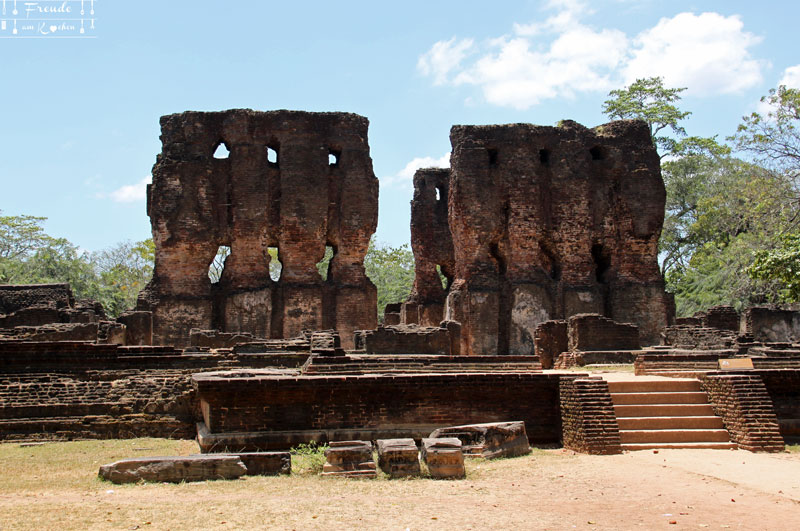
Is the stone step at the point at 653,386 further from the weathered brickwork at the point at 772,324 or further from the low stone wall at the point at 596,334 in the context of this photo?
the weathered brickwork at the point at 772,324

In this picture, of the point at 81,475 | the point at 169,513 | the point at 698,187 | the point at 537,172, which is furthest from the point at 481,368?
the point at 698,187

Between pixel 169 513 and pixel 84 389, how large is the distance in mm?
6333

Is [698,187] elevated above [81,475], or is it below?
above

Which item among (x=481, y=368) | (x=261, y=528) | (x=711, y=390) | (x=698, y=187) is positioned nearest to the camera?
(x=261, y=528)

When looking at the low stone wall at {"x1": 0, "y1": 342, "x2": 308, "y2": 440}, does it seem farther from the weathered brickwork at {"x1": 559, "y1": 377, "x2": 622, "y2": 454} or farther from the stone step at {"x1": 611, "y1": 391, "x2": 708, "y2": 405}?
the stone step at {"x1": 611, "y1": 391, "x2": 708, "y2": 405}

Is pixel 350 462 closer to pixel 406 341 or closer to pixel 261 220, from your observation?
pixel 406 341

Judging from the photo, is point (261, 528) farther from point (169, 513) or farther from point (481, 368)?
point (481, 368)

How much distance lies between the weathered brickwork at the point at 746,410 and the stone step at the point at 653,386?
1.02ft

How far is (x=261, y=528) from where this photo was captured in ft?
19.1

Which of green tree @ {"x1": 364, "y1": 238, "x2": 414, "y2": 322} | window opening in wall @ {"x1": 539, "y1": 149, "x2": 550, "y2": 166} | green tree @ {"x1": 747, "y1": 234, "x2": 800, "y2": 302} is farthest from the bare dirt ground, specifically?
green tree @ {"x1": 364, "y1": 238, "x2": 414, "y2": 322}

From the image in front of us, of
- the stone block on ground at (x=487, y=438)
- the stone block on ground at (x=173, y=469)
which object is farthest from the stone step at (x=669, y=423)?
the stone block on ground at (x=173, y=469)

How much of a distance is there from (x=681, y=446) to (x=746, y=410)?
3.28 ft

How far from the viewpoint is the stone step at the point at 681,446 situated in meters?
9.57

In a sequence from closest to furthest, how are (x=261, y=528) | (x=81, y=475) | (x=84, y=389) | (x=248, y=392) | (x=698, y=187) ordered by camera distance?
1. (x=261, y=528)
2. (x=81, y=475)
3. (x=248, y=392)
4. (x=84, y=389)
5. (x=698, y=187)
